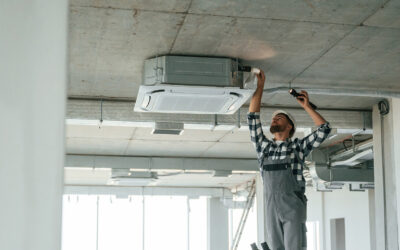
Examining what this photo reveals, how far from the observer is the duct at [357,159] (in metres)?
8.18

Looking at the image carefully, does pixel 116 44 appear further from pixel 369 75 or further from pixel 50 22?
pixel 50 22

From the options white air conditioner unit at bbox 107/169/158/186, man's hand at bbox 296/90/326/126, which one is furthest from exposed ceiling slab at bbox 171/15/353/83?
A: white air conditioner unit at bbox 107/169/158/186

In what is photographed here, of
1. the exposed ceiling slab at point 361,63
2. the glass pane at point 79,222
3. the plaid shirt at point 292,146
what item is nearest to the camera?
the plaid shirt at point 292,146

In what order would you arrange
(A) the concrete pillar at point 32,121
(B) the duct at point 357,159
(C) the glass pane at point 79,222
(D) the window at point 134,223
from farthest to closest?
1. (D) the window at point 134,223
2. (C) the glass pane at point 79,222
3. (B) the duct at point 357,159
4. (A) the concrete pillar at point 32,121

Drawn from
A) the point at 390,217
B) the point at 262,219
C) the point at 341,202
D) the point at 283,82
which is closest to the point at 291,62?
the point at 283,82

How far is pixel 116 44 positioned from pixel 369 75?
246cm

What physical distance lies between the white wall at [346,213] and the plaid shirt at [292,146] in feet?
23.4

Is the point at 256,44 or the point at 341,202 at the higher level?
the point at 256,44

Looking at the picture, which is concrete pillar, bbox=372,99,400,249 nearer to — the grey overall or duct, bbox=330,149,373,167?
duct, bbox=330,149,373,167

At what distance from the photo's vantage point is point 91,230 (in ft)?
53.0

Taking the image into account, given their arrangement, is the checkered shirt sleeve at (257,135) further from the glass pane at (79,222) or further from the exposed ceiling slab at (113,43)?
the glass pane at (79,222)

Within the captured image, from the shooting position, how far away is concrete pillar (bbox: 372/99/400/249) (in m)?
6.12

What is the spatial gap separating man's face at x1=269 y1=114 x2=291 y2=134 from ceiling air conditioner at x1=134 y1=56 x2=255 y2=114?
140cm

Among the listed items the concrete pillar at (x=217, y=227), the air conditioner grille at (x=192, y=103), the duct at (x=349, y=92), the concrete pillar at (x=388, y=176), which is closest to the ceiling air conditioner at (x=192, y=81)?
the air conditioner grille at (x=192, y=103)
